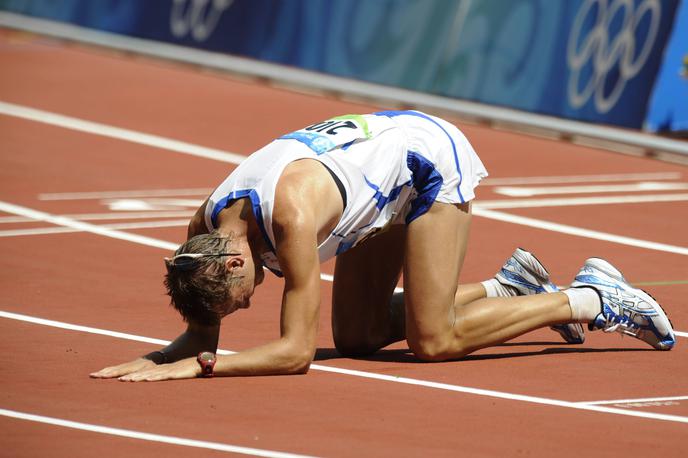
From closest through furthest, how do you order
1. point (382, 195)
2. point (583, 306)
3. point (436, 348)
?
point (382, 195) < point (436, 348) < point (583, 306)

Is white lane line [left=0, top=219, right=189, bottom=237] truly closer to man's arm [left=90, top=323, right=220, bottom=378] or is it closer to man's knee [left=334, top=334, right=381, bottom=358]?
man's knee [left=334, top=334, right=381, bottom=358]

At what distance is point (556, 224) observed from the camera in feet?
44.0

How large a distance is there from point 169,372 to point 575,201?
7.75m

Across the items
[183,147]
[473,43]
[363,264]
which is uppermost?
[473,43]

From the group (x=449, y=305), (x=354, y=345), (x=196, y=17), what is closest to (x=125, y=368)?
(x=354, y=345)

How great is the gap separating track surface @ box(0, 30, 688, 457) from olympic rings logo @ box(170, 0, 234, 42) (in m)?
5.19

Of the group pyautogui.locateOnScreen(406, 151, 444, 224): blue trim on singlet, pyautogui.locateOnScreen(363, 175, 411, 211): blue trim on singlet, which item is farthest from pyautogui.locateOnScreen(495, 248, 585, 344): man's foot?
pyautogui.locateOnScreen(363, 175, 411, 211): blue trim on singlet

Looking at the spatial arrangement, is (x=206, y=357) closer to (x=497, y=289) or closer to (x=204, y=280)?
(x=204, y=280)

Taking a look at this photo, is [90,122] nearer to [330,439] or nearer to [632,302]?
[632,302]

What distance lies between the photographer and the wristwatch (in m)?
7.46

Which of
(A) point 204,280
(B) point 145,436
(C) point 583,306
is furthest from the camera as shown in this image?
(C) point 583,306

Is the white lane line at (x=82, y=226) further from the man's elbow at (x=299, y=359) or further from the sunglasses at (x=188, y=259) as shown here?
the sunglasses at (x=188, y=259)

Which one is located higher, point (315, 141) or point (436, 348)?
point (315, 141)

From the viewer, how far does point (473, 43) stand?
19.3 metres
